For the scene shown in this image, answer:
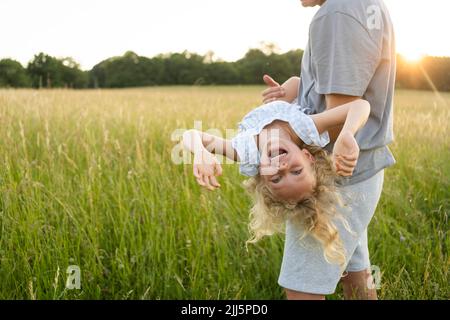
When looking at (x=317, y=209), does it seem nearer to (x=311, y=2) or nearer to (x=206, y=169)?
(x=206, y=169)

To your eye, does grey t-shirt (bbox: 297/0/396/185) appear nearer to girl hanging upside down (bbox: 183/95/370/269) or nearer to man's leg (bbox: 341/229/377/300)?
girl hanging upside down (bbox: 183/95/370/269)

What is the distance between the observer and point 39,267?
2.53 meters

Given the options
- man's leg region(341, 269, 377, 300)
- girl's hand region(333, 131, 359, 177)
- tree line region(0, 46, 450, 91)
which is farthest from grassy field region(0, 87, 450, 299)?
tree line region(0, 46, 450, 91)

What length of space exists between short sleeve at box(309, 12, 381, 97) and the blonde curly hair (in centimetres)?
27

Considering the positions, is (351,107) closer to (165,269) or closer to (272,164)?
(272,164)

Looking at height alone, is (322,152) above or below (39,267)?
above

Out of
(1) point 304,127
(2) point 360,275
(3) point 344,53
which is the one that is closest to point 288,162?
(1) point 304,127

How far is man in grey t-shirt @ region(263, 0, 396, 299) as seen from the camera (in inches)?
58.6

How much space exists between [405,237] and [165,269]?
1.48m

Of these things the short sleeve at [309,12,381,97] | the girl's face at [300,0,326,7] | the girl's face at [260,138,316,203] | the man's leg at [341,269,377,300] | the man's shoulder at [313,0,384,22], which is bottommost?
the man's leg at [341,269,377,300]

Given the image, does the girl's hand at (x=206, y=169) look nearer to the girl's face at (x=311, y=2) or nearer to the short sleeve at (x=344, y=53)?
the short sleeve at (x=344, y=53)

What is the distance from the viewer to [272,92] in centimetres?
190

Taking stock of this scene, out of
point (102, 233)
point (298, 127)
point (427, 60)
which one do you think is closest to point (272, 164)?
point (298, 127)

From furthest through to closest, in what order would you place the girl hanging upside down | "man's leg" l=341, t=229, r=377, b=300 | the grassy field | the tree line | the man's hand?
the tree line < the grassy field < "man's leg" l=341, t=229, r=377, b=300 < the man's hand < the girl hanging upside down
